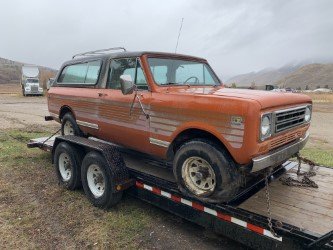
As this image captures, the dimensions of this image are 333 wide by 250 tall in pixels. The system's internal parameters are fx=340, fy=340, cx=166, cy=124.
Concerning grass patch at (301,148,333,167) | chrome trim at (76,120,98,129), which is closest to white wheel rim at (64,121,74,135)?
chrome trim at (76,120,98,129)

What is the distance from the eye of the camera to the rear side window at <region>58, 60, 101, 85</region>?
5.82 m

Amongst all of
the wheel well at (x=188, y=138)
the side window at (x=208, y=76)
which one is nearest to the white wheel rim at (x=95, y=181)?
the wheel well at (x=188, y=138)

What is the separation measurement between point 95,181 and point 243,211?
2536mm

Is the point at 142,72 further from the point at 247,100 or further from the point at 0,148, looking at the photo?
the point at 0,148

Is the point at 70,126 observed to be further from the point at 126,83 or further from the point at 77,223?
the point at 126,83

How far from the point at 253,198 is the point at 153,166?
68.3 inches

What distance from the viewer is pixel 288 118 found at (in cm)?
412

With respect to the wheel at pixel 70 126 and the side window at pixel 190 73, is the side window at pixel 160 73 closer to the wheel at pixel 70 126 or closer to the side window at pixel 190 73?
the side window at pixel 190 73

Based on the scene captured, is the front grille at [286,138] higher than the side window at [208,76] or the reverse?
the reverse

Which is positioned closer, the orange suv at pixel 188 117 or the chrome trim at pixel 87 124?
the orange suv at pixel 188 117

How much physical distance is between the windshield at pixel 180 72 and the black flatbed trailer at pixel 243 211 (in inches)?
50.7

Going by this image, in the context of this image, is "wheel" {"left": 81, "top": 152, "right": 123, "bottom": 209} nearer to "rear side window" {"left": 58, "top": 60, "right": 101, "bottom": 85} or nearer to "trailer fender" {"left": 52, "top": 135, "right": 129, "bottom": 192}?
"trailer fender" {"left": 52, "top": 135, "right": 129, "bottom": 192}

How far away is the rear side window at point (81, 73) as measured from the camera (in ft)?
19.1

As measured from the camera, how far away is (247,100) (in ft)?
11.6
